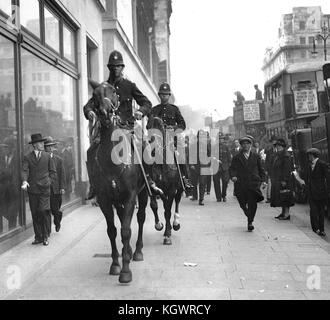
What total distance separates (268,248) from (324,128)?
12.8 ft

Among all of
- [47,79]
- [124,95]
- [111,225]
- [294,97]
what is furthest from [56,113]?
[294,97]

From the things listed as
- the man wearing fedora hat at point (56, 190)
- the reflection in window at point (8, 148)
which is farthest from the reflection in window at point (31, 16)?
the man wearing fedora hat at point (56, 190)

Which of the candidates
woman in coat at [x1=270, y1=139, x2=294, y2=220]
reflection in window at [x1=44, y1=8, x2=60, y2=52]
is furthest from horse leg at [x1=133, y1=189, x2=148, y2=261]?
reflection in window at [x1=44, y1=8, x2=60, y2=52]

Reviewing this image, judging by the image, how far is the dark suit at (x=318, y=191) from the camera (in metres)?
8.88

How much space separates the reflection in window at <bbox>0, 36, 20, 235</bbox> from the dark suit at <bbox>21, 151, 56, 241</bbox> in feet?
0.93

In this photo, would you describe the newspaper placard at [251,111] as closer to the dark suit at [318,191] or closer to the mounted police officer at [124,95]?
the dark suit at [318,191]

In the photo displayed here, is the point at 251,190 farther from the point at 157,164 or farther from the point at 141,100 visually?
the point at 141,100

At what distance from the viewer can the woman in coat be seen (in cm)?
1038

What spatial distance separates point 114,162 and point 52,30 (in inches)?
255

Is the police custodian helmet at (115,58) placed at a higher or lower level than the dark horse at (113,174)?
higher

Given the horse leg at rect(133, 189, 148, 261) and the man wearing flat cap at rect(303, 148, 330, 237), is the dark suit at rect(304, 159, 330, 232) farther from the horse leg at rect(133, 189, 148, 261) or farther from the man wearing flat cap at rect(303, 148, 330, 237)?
the horse leg at rect(133, 189, 148, 261)

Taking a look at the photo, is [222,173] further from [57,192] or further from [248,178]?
[57,192]

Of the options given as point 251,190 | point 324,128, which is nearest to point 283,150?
point 324,128

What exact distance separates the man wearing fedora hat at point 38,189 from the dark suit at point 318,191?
5.18 metres
